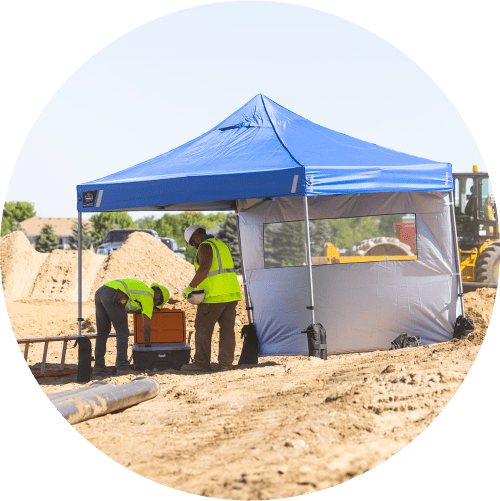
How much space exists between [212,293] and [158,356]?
42.7 inches

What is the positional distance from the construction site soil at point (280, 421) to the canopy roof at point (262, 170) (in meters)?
2.03

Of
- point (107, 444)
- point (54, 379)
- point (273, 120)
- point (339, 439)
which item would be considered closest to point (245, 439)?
point (339, 439)

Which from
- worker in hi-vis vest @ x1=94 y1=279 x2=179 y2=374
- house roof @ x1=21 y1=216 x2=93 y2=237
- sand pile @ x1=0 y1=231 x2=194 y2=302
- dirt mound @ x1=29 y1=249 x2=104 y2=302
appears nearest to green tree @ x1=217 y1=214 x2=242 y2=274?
sand pile @ x1=0 y1=231 x2=194 y2=302

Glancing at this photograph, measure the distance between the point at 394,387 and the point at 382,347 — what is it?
3498mm

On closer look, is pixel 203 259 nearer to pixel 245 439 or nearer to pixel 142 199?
pixel 142 199

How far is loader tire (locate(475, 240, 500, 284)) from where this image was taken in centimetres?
1332

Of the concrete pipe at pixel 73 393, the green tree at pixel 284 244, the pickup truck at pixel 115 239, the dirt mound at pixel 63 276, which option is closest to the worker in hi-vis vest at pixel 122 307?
the concrete pipe at pixel 73 393

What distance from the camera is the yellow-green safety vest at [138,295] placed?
305 inches

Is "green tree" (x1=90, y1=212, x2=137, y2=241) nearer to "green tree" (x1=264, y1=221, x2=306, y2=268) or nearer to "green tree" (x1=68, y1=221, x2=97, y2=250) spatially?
"green tree" (x1=68, y1=221, x2=97, y2=250)

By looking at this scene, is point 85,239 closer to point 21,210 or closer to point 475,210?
point 21,210

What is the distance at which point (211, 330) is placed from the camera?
7.89 meters

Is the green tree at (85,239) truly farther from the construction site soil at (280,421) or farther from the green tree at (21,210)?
the construction site soil at (280,421)

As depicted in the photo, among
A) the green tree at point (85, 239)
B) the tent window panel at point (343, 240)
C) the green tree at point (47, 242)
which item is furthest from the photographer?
the green tree at point (85, 239)

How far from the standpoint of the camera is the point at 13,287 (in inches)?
808
